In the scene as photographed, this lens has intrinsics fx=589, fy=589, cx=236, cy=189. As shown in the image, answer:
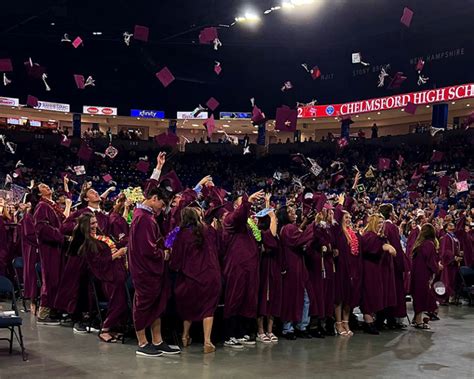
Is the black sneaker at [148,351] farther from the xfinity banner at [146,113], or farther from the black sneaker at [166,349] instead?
the xfinity banner at [146,113]

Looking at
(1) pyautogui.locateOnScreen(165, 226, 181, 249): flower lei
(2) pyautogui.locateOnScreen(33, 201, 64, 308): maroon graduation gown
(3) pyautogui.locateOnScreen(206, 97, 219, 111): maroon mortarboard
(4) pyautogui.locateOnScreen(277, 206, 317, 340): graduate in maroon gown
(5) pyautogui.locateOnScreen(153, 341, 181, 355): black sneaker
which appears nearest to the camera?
(5) pyautogui.locateOnScreen(153, 341, 181, 355): black sneaker

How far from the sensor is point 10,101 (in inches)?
1187

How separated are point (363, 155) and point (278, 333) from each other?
2187 centimetres

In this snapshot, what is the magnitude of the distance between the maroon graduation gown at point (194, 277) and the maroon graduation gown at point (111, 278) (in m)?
0.72

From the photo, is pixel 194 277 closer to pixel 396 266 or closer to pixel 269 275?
pixel 269 275

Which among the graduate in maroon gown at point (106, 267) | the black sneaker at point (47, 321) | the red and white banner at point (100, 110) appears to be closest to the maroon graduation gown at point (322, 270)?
the graduate in maroon gown at point (106, 267)

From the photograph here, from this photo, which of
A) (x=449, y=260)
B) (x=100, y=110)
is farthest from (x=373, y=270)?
(x=100, y=110)

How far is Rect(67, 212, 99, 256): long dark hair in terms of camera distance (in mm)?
6527

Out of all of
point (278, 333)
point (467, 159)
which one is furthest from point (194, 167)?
point (278, 333)

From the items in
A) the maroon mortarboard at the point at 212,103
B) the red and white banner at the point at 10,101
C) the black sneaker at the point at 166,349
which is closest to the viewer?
the black sneaker at the point at 166,349

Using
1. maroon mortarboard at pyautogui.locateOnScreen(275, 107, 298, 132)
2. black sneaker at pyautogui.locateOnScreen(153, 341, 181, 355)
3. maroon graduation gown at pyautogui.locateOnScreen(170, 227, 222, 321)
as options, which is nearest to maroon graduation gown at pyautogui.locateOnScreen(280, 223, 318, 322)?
maroon graduation gown at pyautogui.locateOnScreen(170, 227, 222, 321)

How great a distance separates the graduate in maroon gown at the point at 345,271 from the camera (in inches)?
294

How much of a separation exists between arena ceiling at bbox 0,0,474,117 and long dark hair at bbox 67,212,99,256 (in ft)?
65.3

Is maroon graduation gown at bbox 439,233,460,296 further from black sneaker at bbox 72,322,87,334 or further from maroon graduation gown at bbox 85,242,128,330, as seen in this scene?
black sneaker at bbox 72,322,87,334
